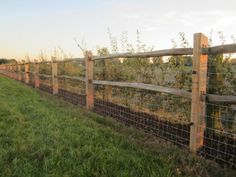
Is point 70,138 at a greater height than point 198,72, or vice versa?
point 198,72

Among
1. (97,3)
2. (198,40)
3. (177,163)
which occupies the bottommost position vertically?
(177,163)

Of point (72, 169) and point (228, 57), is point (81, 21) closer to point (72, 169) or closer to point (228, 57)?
point (228, 57)

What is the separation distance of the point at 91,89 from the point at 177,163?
381 cm

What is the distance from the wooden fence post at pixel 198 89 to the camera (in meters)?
3.24

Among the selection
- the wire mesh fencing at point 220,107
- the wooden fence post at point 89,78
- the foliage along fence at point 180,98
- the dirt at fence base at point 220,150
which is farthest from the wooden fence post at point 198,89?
the wooden fence post at point 89,78

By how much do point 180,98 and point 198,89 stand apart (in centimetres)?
136

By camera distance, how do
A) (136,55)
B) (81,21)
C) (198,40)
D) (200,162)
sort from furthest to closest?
(81,21)
(136,55)
(198,40)
(200,162)

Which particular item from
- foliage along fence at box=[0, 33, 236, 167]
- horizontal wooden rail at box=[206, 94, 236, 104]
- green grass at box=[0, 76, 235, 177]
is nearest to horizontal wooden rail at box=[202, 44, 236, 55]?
foliage along fence at box=[0, 33, 236, 167]

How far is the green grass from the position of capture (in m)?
2.77

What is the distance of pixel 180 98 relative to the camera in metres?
4.59

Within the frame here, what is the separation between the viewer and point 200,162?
3.00 metres

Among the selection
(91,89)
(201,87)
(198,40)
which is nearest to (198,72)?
(201,87)

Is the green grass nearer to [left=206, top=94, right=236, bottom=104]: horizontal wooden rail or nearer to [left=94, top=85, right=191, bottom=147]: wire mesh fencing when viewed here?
[left=94, top=85, right=191, bottom=147]: wire mesh fencing

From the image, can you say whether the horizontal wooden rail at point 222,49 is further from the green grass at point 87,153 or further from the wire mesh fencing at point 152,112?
the green grass at point 87,153
